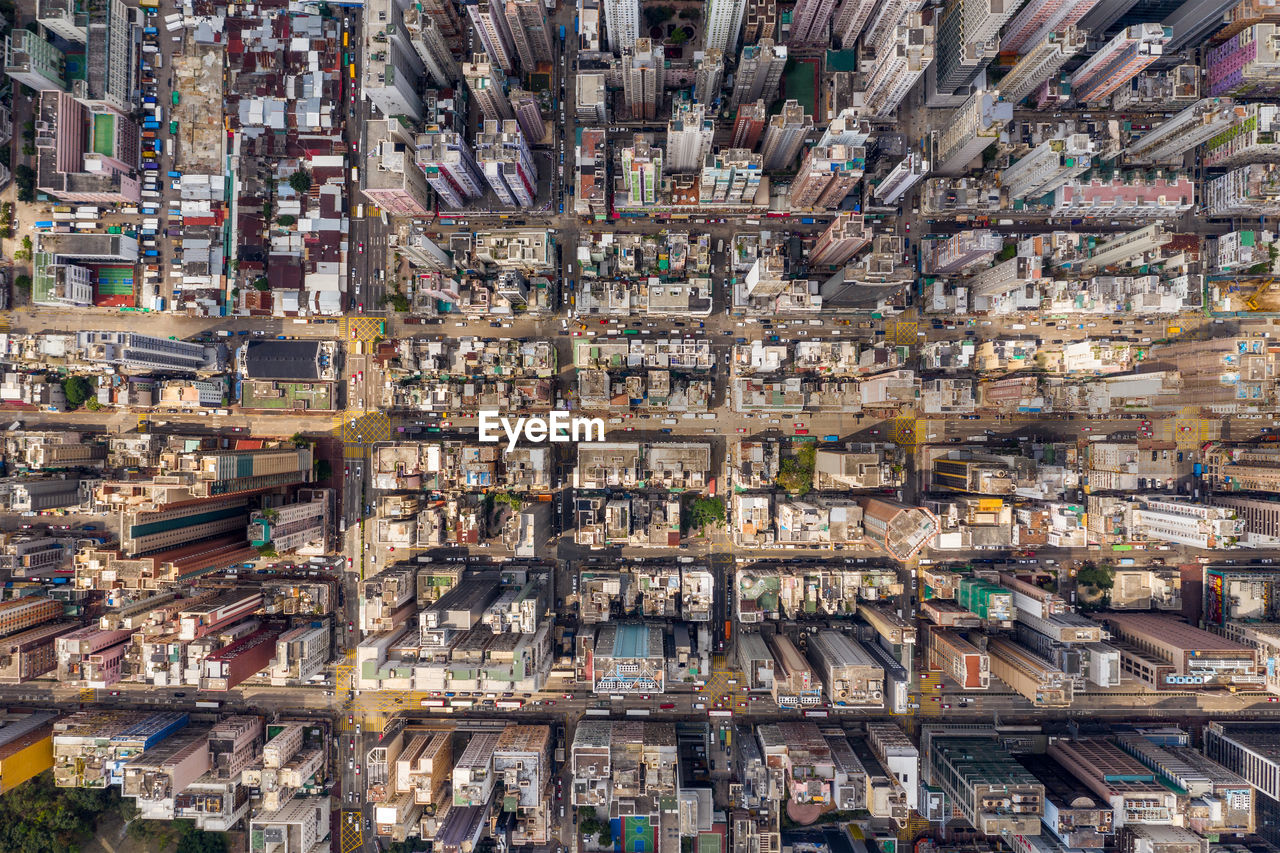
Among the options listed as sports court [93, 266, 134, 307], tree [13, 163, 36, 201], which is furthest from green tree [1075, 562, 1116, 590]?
tree [13, 163, 36, 201]

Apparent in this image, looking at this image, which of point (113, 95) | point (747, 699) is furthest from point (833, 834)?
point (113, 95)

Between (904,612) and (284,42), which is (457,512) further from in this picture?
(284,42)

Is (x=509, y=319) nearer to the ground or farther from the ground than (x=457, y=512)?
farther from the ground

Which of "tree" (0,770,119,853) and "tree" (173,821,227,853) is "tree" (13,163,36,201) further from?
"tree" (173,821,227,853)

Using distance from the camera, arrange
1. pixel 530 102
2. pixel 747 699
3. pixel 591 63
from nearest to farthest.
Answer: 1. pixel 530 102
2. pixel 591 63
3. pixel 747 699

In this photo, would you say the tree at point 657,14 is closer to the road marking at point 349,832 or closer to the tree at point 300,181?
the tree at point 300,181

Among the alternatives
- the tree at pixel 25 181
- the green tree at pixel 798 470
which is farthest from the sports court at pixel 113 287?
the green tree at pixel 798 470

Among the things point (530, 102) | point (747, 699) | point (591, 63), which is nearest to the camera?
point (530, 102)
